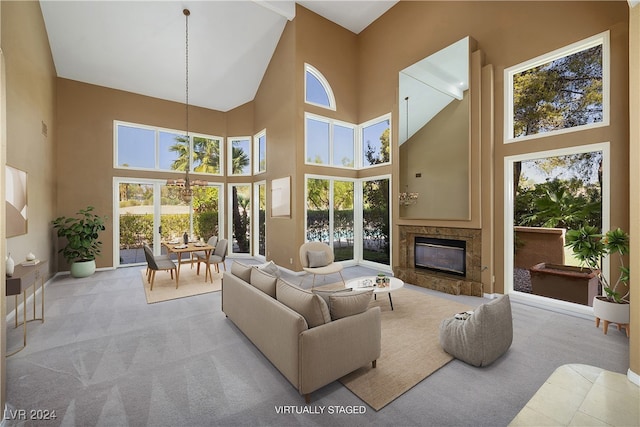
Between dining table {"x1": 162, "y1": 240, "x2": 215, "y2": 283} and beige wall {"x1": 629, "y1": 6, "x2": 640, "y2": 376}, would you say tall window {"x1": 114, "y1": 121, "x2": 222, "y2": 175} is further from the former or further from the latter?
beige wall {"x1": 629, "y1": 6, "x2": 640, "y2": 376}

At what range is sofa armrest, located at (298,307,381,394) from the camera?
2.09 m

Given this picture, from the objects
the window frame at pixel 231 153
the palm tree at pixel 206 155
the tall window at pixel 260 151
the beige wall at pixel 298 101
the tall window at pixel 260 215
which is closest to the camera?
the beige wall at pixel 298 101

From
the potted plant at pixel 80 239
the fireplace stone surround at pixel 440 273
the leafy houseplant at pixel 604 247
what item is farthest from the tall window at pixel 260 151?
the leafy houseplant at pixel 604 247

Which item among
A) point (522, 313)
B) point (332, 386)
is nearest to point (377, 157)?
point (522, 313)

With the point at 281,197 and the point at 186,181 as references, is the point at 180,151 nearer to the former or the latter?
the point at 186,181

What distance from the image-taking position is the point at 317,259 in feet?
18.2

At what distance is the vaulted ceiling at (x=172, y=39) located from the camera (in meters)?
5.44

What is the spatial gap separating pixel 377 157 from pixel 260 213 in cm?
367

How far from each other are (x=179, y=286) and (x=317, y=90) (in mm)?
5306

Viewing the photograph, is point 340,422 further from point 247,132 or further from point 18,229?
point 247,132

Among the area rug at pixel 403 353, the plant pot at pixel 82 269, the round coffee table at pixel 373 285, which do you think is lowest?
the area rug at pixel 403 353

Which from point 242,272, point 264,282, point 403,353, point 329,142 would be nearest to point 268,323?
point 264,282

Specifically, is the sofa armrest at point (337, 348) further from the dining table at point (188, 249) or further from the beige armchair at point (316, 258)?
the dining table at point (188, 249)

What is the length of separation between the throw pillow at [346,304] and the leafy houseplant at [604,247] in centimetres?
289
